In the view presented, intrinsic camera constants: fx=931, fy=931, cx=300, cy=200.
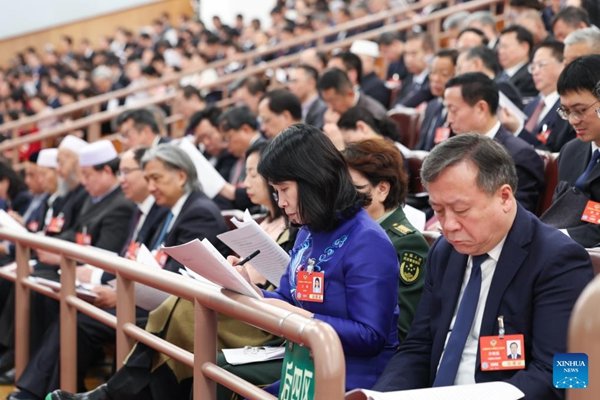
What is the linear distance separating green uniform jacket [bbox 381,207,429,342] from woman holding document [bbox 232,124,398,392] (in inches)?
7.3

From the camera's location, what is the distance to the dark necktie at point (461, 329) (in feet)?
6.29

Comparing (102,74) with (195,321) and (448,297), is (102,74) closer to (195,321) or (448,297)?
(195,321)

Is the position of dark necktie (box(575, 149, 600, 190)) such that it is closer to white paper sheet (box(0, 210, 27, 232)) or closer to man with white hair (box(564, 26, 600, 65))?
man with white hair (box(564, 26, 600, 65))

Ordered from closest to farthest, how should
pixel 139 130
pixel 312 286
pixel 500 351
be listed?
pixel 500 351
pixel 312 286
pixel 139 130

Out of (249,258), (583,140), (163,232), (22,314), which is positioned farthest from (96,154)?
(583,140)

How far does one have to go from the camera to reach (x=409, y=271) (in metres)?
2.48

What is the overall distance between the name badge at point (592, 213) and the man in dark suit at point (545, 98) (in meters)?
1.43

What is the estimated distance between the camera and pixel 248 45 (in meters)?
10.8

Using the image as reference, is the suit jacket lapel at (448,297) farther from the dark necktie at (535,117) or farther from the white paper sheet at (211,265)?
the dark necktie at (535,117)

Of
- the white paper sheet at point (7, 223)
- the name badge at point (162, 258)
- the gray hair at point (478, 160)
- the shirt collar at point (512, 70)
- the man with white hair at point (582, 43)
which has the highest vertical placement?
the gray hair at point (478, 160)

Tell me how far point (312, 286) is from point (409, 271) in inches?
14.4

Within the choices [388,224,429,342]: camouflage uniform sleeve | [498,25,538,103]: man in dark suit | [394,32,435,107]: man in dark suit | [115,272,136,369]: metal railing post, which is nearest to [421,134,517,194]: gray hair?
[388,224,429,342]: camouflage uniform sleeve

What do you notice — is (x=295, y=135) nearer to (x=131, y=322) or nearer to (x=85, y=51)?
(x=131, y=322)

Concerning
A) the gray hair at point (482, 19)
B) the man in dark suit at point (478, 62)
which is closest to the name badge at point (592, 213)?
the man in dark suit at point (478, 62)
